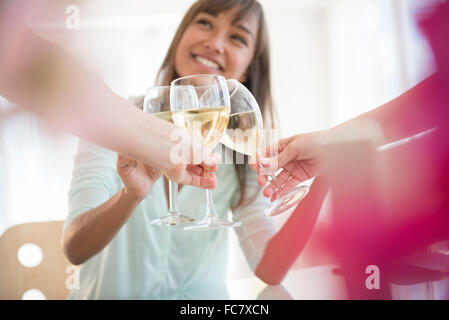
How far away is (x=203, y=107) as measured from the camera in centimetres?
39

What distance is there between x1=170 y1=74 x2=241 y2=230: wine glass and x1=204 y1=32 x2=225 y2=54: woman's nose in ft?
0.52

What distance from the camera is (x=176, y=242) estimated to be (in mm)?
799

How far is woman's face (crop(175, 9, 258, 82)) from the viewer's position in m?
0.55

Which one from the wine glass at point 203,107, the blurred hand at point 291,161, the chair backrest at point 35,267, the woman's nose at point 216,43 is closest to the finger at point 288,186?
the blurred hand at point 291,161

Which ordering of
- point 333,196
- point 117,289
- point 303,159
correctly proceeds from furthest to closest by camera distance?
1. point 117,289
2. point 333,196
3. point 303,159

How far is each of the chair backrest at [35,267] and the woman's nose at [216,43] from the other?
1.26ft

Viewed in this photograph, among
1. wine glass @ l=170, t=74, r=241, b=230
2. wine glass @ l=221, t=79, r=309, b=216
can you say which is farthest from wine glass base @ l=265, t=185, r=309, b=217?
wine glass @ l=170, t=74, r=241, b=230

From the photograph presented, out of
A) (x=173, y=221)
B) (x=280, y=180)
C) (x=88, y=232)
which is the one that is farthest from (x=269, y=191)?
(x=88, y=232)

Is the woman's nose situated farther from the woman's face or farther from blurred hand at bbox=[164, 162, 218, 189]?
blurred hand at bbox=[164, 162, 218, 189]

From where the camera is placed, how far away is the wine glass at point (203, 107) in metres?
0.39
